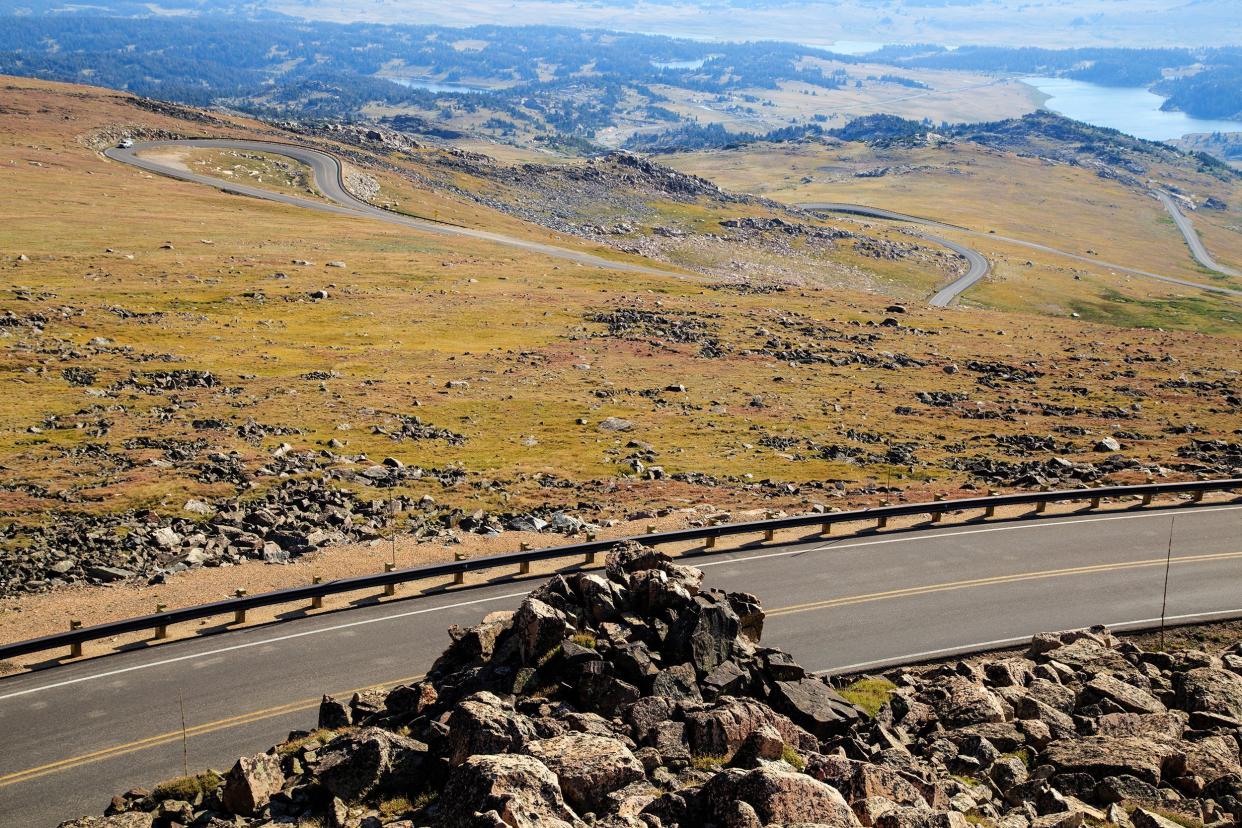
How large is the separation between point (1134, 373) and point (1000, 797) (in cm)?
7039

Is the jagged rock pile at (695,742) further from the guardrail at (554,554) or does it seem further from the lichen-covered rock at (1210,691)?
the guardrail at (554,554)

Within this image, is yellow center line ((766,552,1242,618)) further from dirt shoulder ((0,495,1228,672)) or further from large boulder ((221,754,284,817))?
large boulder ((221,754,284,817))

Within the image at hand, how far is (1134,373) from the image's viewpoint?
79.1m

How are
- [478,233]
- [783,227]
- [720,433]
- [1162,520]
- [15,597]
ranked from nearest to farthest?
[15,597] < [1162,520] < [720,433] < [478,233] < [783,227]

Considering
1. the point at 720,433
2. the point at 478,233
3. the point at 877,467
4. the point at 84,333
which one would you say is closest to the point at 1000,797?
the point at 877,467

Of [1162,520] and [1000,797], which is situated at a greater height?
[1000,797]

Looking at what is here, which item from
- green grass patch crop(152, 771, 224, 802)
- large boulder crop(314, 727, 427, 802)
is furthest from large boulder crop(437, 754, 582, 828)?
green grass patch crop(152, 771, 224, 802)

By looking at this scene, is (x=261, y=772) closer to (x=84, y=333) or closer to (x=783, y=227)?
(x=84, y=333)

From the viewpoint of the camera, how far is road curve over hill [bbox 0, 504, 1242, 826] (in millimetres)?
22875

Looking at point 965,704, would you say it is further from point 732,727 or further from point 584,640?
point 584,640

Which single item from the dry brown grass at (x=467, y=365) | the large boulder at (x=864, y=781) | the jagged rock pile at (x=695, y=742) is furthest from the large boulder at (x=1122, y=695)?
the dry brown grass at (x=467, y=365)

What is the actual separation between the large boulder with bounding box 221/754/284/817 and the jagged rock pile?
0.03 m

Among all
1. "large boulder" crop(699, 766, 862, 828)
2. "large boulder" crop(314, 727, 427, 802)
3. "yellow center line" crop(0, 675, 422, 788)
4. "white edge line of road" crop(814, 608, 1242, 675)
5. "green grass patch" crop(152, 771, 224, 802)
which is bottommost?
"yellow center line" crop(0, 675, 422, 788)

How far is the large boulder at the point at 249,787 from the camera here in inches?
682
